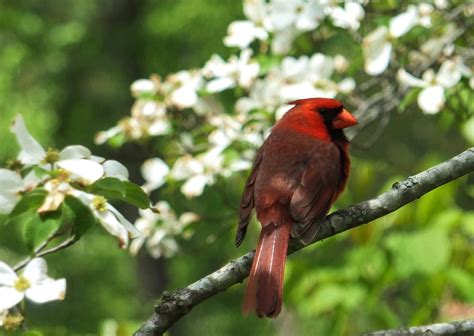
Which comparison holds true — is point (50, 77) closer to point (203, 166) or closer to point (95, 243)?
point (95, 243)

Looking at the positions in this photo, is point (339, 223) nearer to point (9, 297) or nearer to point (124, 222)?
point (124, 222)

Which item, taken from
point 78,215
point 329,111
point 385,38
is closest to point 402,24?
point 385,38

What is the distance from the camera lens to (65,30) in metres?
8.46

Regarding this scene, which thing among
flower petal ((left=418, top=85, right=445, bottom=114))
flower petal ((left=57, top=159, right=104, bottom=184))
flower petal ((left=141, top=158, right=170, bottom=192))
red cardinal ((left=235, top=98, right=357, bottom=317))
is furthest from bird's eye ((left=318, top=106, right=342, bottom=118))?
flower petal ((left=57, top=159, right=104, bottom=184))

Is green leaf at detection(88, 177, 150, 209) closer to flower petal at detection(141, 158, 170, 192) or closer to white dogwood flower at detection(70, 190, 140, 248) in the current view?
white dogwood flower at detection(70, 190, 140, 248)

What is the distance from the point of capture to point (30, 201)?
2.50 m

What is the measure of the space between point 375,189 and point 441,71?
22.5 ft

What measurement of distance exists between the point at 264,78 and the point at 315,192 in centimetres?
109

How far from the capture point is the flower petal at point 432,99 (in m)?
3.68

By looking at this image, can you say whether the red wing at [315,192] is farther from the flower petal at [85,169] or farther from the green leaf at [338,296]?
the green leaf at [338,296]

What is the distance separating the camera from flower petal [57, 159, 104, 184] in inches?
102

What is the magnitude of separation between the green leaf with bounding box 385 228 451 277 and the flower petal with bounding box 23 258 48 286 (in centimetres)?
178

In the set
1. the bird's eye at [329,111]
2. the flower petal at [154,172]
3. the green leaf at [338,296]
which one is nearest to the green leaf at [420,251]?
the green leaf at [338,296]

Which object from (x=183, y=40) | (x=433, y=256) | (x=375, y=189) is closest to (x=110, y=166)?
(x=433, y=256)
